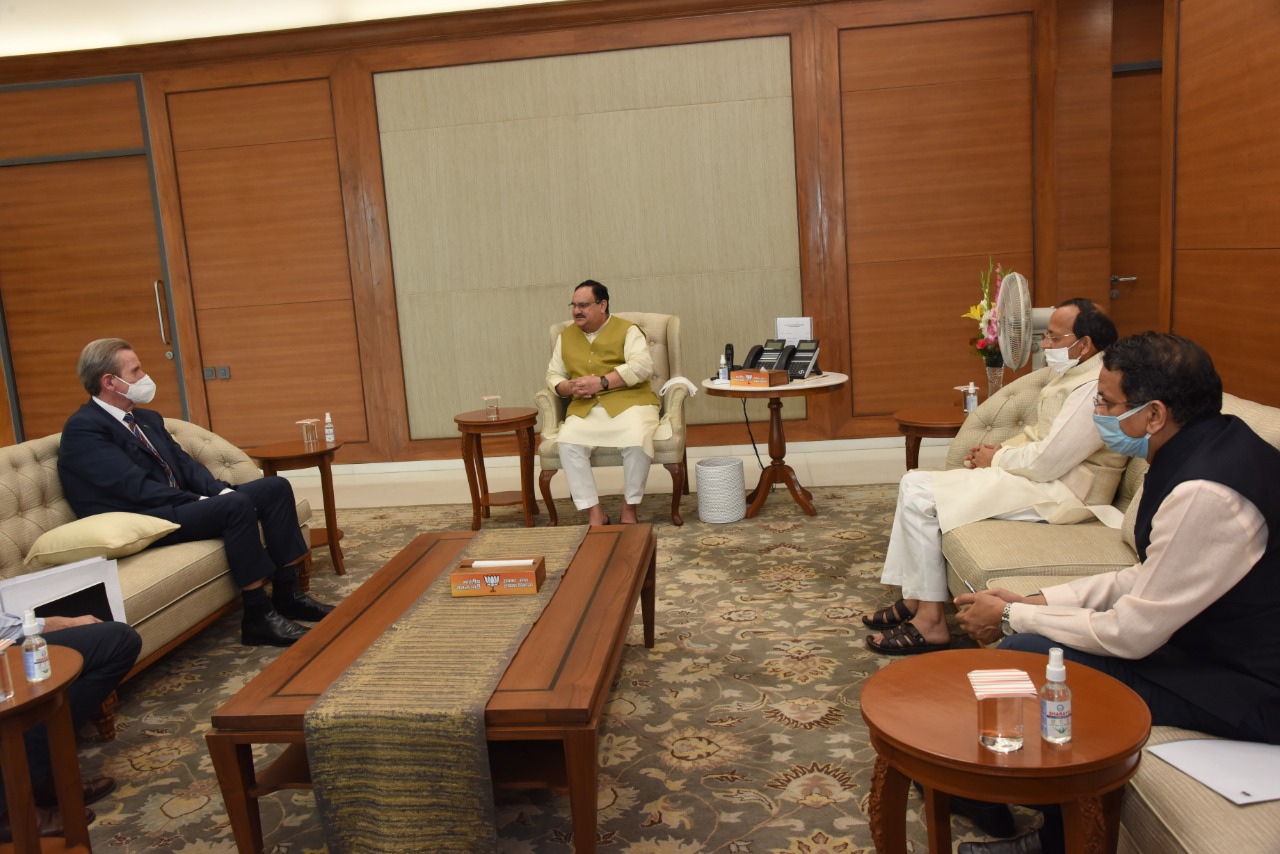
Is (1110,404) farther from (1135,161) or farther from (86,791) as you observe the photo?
(1135,161)

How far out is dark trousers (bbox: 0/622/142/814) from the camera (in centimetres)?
276

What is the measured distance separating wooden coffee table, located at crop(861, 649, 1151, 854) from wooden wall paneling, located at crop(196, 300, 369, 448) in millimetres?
5886

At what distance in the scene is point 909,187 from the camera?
22.0 ft

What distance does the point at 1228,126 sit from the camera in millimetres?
3338

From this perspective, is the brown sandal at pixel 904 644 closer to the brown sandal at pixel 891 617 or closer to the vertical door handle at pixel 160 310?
the brown sandal at pixel 891 617

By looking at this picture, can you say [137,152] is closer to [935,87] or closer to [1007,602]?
[935,87]

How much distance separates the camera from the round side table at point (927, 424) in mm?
4691

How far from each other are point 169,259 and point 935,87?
549cm

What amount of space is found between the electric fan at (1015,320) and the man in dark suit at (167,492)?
3106mm

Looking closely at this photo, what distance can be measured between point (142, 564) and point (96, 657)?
910 millimetres

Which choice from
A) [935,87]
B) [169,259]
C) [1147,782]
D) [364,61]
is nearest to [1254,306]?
[1147,782]

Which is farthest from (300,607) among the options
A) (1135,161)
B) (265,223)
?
(1135,161)

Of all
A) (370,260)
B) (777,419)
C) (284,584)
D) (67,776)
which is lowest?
(284,584)

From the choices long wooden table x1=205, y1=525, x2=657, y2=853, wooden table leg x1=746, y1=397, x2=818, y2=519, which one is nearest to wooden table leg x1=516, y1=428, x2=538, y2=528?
wooden table leg x1=746, y1=397, x2=818, y2=519
